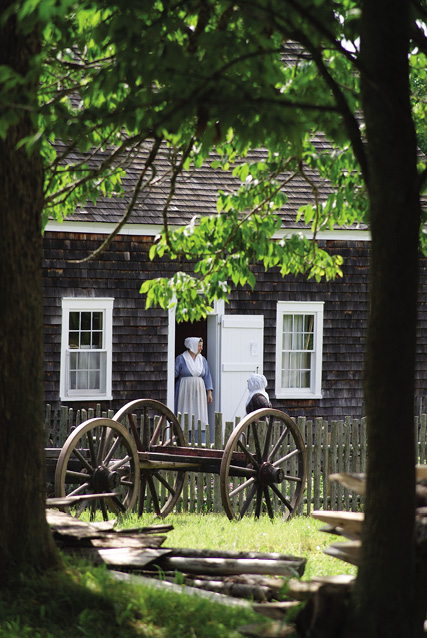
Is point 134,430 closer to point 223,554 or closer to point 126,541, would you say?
point 126,541

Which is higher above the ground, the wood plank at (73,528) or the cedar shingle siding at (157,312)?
the cedar shingle siding at (157,312)

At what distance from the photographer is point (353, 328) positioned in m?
16.4

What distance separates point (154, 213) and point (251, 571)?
33.4ft

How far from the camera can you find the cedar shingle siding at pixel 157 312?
14.2 m

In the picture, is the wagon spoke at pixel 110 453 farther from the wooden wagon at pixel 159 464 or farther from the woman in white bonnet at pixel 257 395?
the woman in white bonnet at pixel 257 395

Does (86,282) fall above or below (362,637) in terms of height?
above

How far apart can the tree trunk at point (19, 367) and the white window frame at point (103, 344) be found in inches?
361

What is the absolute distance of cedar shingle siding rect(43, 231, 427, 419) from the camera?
46.5 feet

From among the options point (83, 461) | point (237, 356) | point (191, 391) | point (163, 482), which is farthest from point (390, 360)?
point (237, 356)

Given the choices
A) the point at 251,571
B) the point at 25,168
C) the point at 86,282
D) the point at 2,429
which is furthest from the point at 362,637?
the point at 86,282

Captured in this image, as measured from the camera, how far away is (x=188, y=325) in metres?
17.5

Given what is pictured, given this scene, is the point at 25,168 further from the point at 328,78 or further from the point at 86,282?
the point at 86,282

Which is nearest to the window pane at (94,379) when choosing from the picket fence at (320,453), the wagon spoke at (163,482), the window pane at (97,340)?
the window pane at (97,340)

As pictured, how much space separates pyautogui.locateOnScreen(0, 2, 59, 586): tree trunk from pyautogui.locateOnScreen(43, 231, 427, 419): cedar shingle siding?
8.91 m
